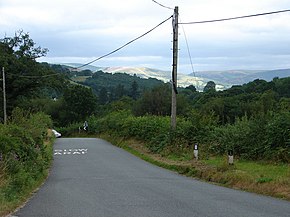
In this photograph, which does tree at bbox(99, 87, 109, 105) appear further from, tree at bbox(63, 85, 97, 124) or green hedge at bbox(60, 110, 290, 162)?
green hedge at bbox(60, 110, 290, 162)

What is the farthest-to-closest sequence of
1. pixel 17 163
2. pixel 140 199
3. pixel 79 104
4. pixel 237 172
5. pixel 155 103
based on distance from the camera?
pixel 79 104 → pixel 155 103 → pixel 237 172 → pixel 17 163 → pixel 140 199

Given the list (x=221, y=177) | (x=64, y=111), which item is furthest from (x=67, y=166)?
(x=64, y=111)

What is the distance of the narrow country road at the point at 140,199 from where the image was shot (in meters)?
9.79

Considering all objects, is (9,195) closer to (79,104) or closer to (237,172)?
(237,172)

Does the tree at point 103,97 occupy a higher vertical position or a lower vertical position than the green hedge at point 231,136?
lower

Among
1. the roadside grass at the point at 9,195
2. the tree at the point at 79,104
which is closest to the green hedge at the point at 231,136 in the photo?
the roadside grass at the point at 9,195

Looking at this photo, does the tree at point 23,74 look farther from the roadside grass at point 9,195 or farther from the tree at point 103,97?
the tree at point 103,97

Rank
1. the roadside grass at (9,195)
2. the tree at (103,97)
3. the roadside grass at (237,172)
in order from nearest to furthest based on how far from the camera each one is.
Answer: the roadside grass at (9,195) → the roadside grass at (237,172) → the tree at (103,97)

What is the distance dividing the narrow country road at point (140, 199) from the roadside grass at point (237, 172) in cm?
62

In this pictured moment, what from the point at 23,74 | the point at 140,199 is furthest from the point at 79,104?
the point at 140,199

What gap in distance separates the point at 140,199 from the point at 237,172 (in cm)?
522

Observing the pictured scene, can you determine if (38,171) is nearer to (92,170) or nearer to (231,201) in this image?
(92,170)

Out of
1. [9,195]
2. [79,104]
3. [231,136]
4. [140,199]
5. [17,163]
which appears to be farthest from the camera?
[79,104]

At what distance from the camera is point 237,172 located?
15719mm
